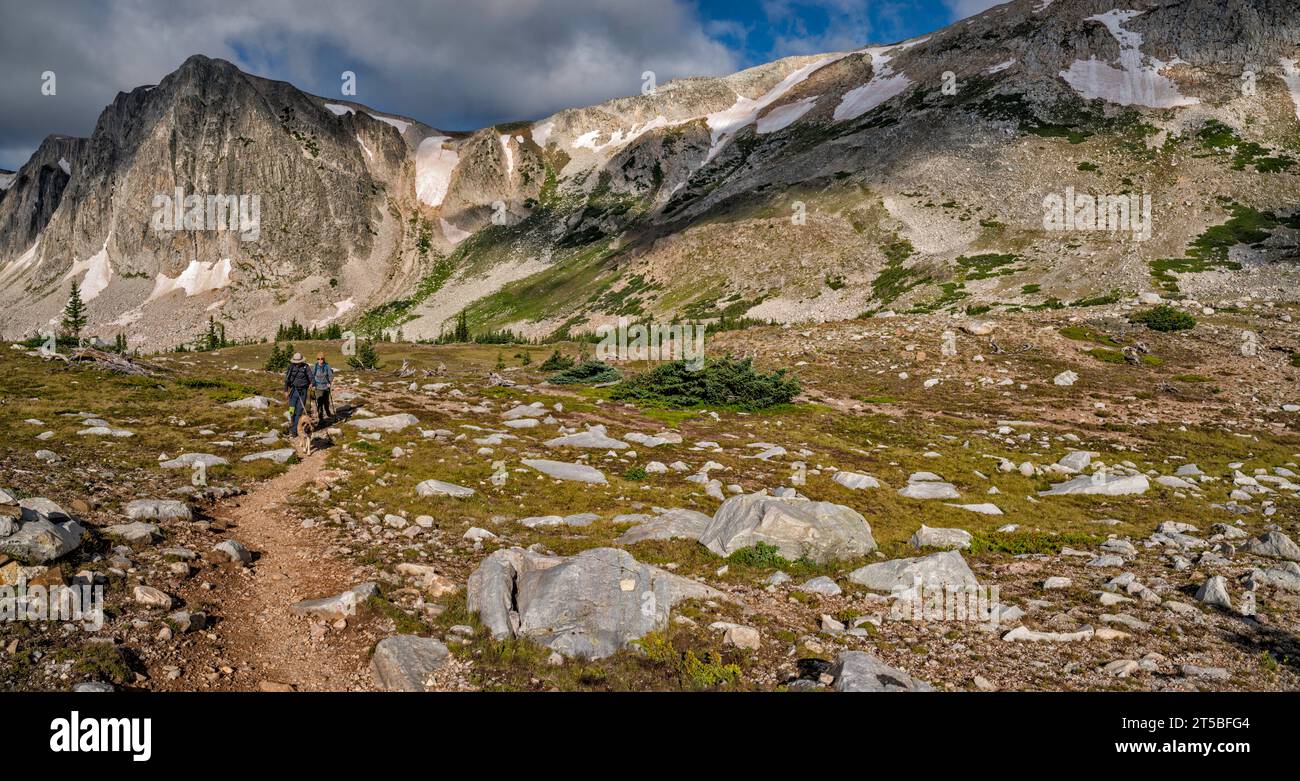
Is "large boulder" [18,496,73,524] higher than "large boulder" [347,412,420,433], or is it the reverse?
"large boulder" [347,412,420,433]

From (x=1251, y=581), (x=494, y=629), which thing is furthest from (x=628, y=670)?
(x=1251, y=581)

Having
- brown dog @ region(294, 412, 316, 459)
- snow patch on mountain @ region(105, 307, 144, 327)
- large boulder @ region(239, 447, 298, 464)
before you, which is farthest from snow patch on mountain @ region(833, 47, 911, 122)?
snow patch on mountain @ region(105, 307, 144, 327)

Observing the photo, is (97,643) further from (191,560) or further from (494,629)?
(494,629)

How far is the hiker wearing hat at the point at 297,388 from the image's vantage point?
795 inches

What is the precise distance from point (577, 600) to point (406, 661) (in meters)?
2.53

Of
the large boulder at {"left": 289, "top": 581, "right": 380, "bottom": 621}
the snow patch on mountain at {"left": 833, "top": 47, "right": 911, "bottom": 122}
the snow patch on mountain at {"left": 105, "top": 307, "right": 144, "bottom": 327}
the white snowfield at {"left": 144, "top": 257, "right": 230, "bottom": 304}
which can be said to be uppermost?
the snow patch on mountain at {"left": 833, "top": 47, "right": 911, "bottom": 122}

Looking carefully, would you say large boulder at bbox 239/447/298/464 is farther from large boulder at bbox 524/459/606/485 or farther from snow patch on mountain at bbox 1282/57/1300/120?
snow patch on mountain at bbox 1282/57/1300/120

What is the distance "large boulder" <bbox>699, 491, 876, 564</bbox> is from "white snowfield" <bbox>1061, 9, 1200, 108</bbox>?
140 metres

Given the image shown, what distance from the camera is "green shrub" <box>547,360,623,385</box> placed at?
41375 mm

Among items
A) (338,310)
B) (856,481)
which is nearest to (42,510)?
(856,481)

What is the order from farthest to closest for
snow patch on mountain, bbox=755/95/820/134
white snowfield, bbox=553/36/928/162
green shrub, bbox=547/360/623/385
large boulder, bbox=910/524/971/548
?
snow patch on mountain, bbox=755/95/820/134
white snowfield, bbox=553/36/928/162
green shrub, bbox=547/360/623/385
large boulder, bbox=910/524/971/548

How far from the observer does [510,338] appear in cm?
9956

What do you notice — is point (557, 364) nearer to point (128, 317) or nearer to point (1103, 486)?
point (1103, 486)
